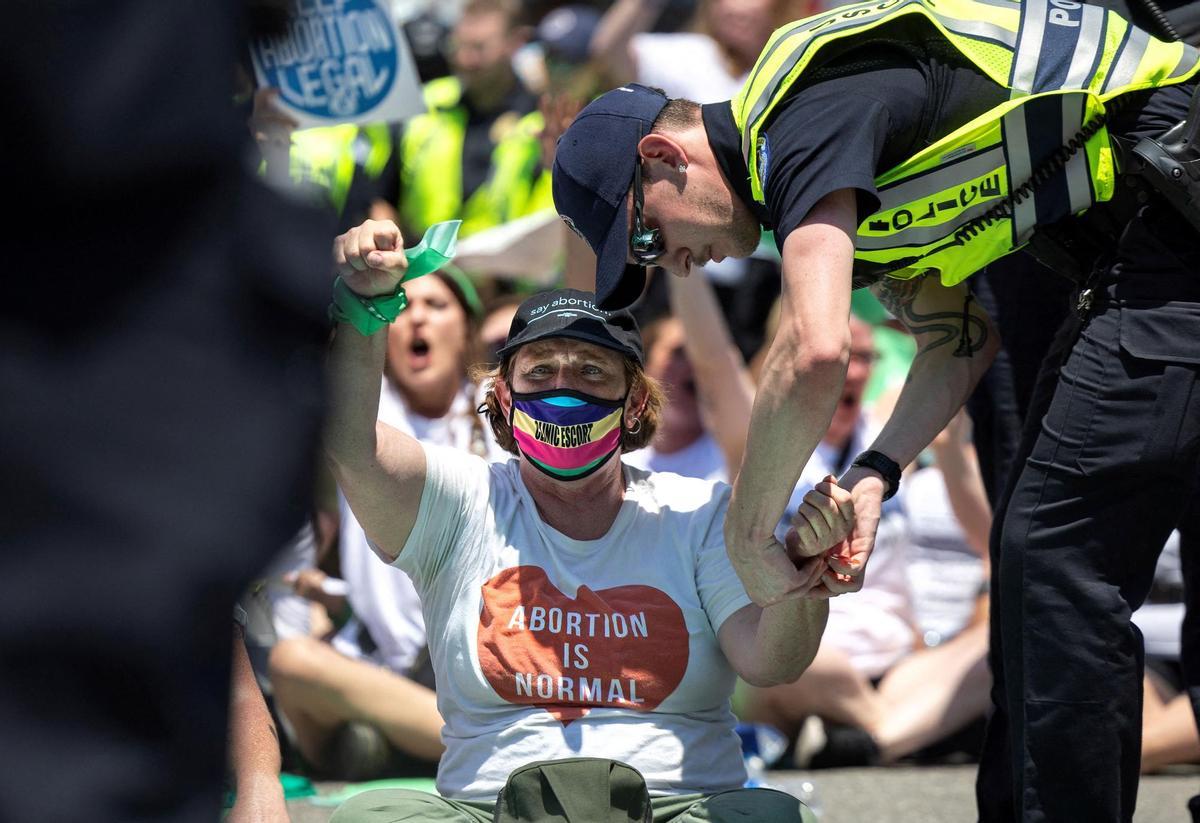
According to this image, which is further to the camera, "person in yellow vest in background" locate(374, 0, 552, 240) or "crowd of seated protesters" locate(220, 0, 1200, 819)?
"person in yellow vest in background" locate(374, 0, 552, 240)

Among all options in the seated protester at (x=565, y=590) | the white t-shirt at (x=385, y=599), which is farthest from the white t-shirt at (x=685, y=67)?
the seated protester at (x=565, y=590)

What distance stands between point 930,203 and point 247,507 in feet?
5.41

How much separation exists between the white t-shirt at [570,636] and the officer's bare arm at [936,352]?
449 mm

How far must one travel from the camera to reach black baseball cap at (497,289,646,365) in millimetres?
3039

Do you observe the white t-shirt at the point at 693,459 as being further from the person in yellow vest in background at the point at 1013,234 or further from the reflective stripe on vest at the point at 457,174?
the person in yellow vest in background at the point at 1013,234

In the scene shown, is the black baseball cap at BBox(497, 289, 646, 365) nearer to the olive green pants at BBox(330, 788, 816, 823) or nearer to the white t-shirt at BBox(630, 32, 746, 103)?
the olive green pants at BBox(330, 788, 816, 823)

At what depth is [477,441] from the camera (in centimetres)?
455

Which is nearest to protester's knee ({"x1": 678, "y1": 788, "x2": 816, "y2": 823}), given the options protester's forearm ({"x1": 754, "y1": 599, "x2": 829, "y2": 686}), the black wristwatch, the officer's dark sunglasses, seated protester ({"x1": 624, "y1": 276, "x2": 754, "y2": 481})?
protester's forearm ({"x1": 754, "y1": 599, "x2": 829, "y2": 686})

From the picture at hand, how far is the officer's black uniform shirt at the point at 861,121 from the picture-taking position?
7.14 ft

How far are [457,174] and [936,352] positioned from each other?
3.83 meters

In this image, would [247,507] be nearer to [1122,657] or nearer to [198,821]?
[198,821]

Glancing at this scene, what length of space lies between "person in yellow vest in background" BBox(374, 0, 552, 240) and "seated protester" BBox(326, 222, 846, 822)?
9.20ft

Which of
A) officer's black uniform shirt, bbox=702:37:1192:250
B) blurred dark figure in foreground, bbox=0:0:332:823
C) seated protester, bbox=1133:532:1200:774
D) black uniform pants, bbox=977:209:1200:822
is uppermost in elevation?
blurred dark figure in foreground, bbox=0:0:332:823

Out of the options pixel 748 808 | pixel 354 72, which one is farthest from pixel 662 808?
pixel 354 72
